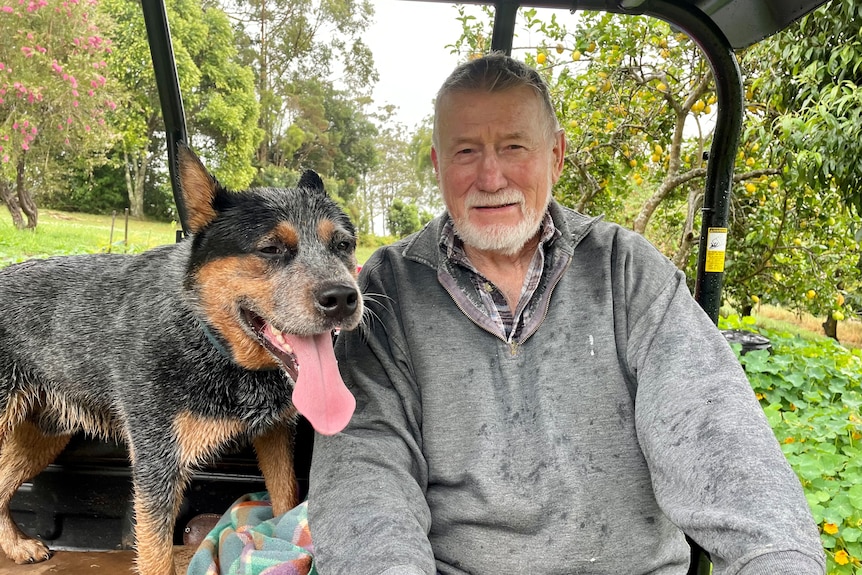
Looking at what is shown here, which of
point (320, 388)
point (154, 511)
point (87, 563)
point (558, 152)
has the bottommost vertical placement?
point (87, 563)

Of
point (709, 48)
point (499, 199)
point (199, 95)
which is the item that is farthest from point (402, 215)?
point (709, 48)

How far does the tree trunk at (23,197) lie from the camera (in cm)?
417

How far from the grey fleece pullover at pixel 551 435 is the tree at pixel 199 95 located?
2331 millimetres

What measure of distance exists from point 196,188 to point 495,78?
3.10 ft

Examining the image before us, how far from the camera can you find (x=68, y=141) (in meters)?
4.54

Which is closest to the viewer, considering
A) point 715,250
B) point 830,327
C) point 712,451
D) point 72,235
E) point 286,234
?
point 712,451

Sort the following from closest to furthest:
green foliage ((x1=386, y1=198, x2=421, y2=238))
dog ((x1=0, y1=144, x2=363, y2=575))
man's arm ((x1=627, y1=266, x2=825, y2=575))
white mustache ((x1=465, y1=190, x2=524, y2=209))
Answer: man's arm ((x1=627, y1=266, x2=825, y2=575)), dog ((x1=0, y1=144, x2=363, y2=575)), white mustache ((x1=465, y1=190, x2=524, y2=209)), green foliage ((x1=386, y1=198, x2=421, y2=238))

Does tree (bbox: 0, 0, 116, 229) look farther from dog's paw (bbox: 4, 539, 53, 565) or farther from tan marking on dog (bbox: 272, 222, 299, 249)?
tan marking on dog (bbox: 272, 222, 299, 249)

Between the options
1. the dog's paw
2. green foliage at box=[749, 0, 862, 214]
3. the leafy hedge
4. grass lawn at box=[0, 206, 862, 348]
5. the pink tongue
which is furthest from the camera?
grass lawn at box=[0, 206, 862, 348]

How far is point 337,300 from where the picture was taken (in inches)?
61.0

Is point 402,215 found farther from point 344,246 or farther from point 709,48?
point 709,48

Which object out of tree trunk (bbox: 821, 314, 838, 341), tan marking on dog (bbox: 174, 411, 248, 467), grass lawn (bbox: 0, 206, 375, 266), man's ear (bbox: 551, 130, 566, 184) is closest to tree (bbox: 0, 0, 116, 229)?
grass lawn (bbox: 0, 206, 375, 266)

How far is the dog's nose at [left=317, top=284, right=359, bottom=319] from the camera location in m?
1.54

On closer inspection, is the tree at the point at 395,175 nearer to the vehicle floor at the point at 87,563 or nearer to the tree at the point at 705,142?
the tree at the point at 705,142
